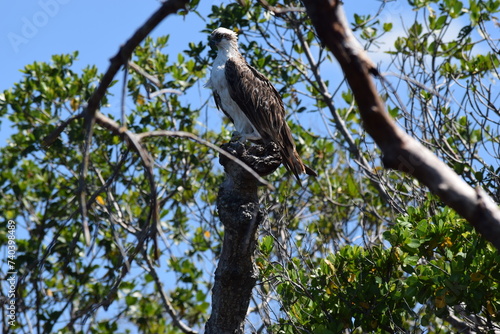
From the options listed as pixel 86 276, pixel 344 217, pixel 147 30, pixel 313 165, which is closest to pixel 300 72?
pixel 313 165

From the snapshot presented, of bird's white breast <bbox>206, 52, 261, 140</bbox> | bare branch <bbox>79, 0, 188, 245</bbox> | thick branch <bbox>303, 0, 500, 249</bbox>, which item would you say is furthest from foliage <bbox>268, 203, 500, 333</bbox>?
bare branch <bbox>79, 0, 188, 245</bbox>

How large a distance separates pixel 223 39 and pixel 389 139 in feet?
15.4

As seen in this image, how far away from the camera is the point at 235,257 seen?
Answer: 3.99 meters

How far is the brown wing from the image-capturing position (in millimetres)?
5883

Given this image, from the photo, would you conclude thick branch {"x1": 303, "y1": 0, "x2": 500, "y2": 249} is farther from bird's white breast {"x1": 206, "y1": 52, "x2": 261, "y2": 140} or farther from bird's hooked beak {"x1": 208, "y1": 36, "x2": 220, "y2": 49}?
bird's hooked beak {"x1": 208, "y1": 36, "x2": 220, "y2": 49}

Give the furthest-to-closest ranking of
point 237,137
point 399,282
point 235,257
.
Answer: point 237,137
point 399,282
point 235,257

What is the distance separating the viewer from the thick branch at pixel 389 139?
2.02 m

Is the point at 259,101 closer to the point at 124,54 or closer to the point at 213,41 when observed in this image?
the point at 213,41

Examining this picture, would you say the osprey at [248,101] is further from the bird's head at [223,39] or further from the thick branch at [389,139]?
the thick branch at [389,139]

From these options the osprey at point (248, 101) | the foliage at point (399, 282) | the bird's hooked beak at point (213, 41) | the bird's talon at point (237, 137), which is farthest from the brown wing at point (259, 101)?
the foliage at point (399, 282)

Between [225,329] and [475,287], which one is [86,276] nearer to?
[225,329]

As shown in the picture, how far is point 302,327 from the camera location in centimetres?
429

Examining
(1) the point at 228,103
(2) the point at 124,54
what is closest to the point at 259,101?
(1) the point at 228,103

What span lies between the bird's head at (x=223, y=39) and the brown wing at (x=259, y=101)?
264mm
